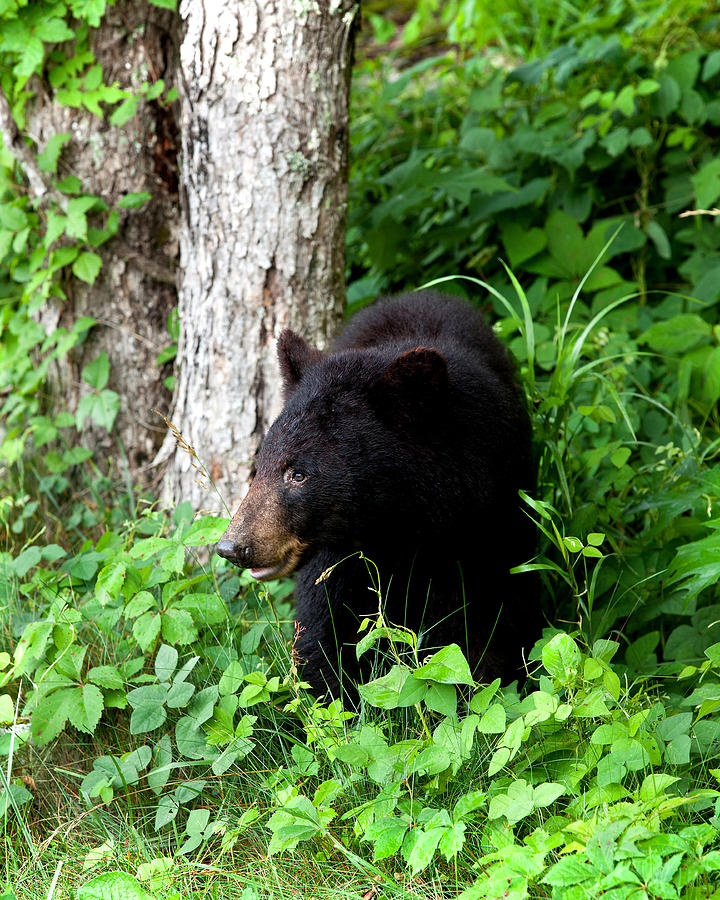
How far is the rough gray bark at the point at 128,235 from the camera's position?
4.25 m

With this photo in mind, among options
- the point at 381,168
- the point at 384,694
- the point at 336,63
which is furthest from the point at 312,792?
the point at 381,168

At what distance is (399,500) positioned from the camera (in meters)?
2.74

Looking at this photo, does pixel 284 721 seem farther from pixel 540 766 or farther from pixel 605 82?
pixel 605 82

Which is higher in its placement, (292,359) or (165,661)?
(292,359)

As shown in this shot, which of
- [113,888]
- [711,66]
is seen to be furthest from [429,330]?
[711,66]

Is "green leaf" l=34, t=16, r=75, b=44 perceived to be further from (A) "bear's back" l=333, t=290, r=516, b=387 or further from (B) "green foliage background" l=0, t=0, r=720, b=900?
(A) "bear's back" l=333, t=290, r=516, b=387

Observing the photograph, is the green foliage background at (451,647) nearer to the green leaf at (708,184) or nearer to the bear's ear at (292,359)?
the green leaf at (708,184)

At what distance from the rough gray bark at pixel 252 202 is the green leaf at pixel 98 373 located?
2.03 feet

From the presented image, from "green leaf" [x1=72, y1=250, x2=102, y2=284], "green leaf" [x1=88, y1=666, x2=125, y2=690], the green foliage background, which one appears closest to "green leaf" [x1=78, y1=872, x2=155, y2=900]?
the green foliage background

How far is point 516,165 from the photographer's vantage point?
5191 mm

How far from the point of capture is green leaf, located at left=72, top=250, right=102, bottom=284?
4194mm

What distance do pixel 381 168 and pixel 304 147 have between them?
2.20 meters

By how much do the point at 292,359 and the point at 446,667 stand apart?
3.85 ft

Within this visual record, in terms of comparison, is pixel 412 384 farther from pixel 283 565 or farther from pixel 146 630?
pixel 146 630
